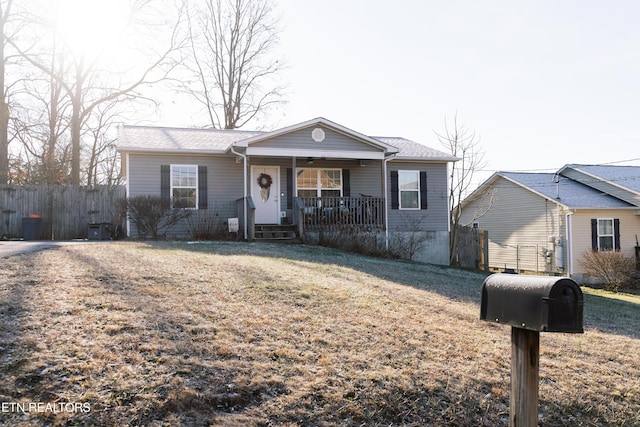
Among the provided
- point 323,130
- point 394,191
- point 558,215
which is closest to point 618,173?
point 558,215

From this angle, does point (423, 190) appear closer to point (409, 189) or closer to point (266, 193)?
point (409, 189)

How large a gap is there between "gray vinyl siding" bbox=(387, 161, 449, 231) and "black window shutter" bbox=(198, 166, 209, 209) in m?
6.20

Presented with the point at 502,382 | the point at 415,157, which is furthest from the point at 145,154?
the point at 502,382

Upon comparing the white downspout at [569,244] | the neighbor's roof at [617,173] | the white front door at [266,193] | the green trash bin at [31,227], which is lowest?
the white downspout at [569,244]

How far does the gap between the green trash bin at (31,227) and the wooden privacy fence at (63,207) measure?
70 cm

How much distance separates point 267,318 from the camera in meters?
5.11

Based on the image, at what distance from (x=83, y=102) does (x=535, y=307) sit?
28.0 m

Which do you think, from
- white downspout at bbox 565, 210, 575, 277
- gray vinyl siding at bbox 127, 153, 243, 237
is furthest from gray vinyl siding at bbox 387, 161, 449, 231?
white downspout at bbox 565, 210, 575, 277

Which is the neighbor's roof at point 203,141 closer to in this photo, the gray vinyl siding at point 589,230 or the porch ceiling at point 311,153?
the porch ceiling at point 311,153

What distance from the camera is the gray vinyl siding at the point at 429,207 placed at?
17.7 m

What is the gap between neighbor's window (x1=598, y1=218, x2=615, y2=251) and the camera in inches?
838

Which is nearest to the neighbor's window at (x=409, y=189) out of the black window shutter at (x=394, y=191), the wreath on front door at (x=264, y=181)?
the black window shutter at (x=394, y=191)

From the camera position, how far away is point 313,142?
51.5 ft

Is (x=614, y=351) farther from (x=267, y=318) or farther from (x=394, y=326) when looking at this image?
(x=267, y=318)
